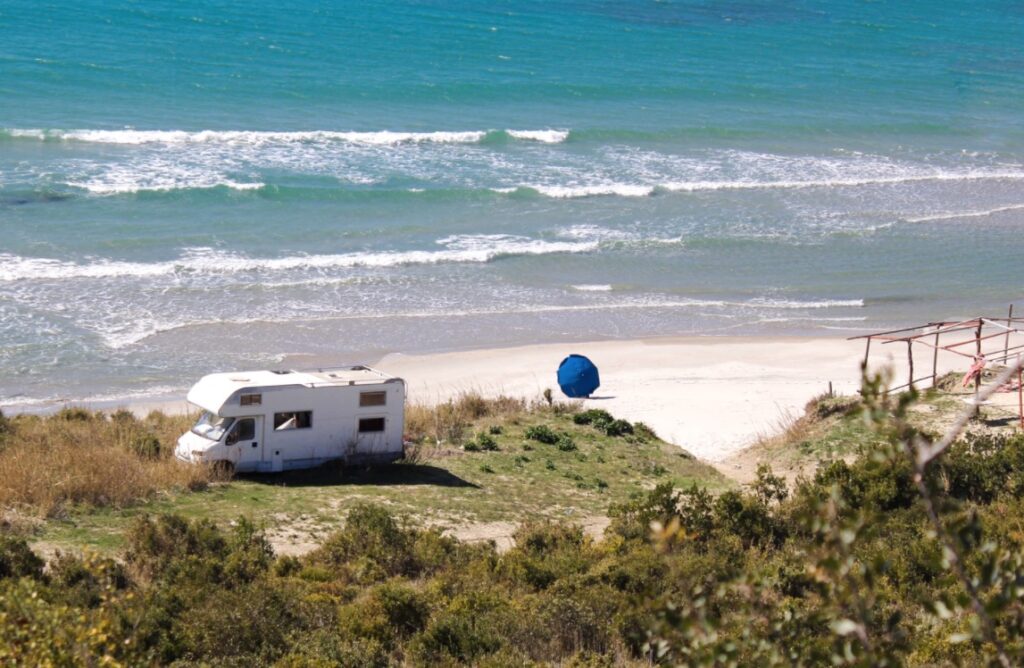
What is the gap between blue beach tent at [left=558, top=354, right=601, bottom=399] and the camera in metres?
26.3

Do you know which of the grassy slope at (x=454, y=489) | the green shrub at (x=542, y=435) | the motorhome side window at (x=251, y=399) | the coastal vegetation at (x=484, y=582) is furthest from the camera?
the green shrub at (x=542, y=435)

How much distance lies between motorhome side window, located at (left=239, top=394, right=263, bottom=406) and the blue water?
797cm

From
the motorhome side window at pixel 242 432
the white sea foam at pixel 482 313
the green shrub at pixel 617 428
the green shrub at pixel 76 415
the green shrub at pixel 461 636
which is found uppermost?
the white sea foam at pixel 482 313

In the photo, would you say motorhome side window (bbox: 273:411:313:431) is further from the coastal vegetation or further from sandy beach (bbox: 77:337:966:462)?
sandy beach (bbox: 77:337:966:462)

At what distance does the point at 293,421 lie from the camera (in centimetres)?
1930

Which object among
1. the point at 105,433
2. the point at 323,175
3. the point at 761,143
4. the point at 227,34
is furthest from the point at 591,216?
the point at 227,34

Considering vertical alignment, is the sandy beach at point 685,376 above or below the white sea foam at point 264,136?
below

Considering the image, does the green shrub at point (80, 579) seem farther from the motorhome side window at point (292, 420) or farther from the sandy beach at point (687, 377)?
the sandy beach at point (687, 377)

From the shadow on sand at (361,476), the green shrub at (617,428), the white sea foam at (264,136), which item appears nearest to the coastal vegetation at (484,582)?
the shadow on sand at (361,476)

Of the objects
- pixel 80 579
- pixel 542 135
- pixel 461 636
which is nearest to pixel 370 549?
pixel 461 636

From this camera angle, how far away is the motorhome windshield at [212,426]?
1905 cm

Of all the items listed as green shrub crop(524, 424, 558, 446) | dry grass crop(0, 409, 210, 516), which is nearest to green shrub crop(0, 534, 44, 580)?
dry grass crop(0, 409, 210, 516)

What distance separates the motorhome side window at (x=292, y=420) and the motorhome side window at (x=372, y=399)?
81cm

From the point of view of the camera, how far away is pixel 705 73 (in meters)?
68.8
